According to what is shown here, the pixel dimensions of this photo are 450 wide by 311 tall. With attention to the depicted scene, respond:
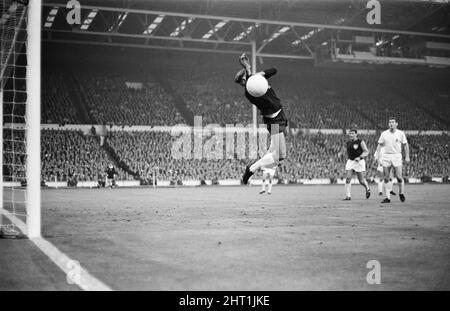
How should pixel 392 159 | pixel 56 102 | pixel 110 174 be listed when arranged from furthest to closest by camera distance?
1. pixel 56 102
2. pixel 110 174
3. pixel 392 159

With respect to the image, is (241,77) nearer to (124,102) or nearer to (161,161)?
(161,161)

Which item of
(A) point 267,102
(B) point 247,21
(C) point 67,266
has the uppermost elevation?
(B) point 247,21

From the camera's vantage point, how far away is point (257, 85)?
8203mm

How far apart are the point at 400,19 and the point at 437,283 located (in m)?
40.3

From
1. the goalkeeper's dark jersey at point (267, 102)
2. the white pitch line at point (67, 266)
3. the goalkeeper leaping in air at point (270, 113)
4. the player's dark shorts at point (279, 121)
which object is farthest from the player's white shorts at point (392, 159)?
the white pitch line at point (67, 266)

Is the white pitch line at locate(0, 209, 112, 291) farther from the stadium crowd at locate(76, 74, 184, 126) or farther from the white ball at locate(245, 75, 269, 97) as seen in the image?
the stadium crowd at locate(76, 74, 184, 126)

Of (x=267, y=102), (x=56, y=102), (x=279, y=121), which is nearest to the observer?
(x=267, y=102)

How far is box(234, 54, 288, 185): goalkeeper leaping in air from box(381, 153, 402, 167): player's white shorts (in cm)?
600

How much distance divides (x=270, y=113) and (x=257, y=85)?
77 centimetres

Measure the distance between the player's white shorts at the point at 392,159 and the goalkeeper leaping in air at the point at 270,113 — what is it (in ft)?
19.7

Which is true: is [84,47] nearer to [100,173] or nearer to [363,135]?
[100,173]

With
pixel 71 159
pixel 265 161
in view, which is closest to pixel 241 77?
pixel 265 161

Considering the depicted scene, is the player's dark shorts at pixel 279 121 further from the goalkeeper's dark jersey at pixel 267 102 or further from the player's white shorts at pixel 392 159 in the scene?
the player's white shorts at pixel 392 159

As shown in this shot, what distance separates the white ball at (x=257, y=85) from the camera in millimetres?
8195
